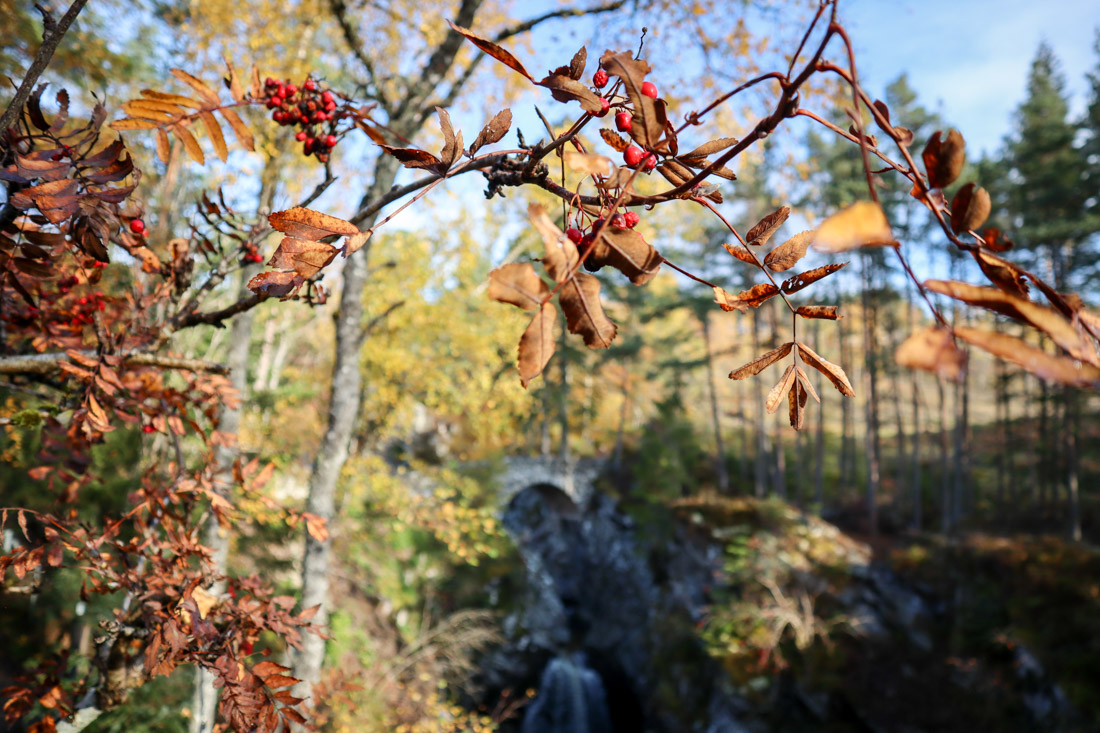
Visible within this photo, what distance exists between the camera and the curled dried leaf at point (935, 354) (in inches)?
16.3

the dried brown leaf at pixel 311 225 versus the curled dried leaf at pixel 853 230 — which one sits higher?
the dried brown leaf at pixel 311 225

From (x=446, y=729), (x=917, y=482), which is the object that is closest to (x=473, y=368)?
(x=446, y=729)

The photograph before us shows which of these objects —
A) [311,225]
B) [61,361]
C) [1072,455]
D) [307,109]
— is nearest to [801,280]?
[311,225]

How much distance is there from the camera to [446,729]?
7113 millimetres

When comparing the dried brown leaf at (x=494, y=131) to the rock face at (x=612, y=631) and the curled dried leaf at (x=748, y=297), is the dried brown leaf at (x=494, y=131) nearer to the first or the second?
the curled dried leaf at (x=748, y=297)

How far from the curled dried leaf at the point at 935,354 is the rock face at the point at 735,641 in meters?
9.88

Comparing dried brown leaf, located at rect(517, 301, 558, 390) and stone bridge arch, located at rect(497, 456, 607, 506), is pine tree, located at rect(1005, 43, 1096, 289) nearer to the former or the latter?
stone bridge arch, located at rect(497, 456, 607, 506)

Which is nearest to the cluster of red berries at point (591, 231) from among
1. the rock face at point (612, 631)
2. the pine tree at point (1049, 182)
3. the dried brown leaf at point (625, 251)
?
the dried brown leaf at point (625, 251)

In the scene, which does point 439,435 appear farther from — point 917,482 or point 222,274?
point 222,274

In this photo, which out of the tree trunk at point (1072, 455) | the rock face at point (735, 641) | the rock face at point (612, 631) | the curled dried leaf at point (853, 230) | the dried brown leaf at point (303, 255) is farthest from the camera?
the tree trunk at point (1072, 455)

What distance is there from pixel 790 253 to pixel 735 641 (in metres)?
10.9

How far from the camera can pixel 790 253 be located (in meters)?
0.75

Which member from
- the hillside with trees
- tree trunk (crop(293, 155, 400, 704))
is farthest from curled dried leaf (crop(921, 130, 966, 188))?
tree trunk (crop(293, 155, 400, 704))

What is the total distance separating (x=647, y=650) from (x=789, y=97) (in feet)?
45.9
